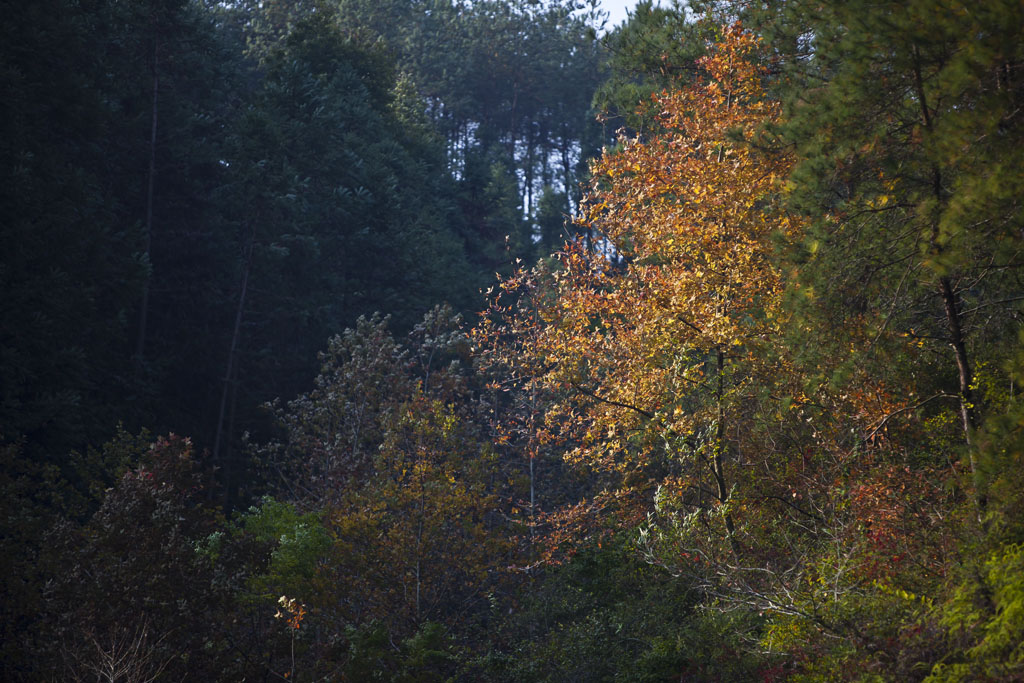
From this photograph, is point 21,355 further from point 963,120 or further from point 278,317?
point 963,120

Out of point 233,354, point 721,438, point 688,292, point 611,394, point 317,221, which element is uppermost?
point 317,221

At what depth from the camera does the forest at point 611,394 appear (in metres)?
7.88

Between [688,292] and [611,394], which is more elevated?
[688,292]

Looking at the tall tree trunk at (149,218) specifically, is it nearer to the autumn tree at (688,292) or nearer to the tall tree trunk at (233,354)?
the tall tree trunk at (233,354)

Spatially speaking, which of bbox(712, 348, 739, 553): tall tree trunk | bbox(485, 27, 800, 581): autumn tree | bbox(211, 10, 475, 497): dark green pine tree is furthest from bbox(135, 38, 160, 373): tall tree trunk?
bbox(712, 348, 739, 553): tall tree trunk

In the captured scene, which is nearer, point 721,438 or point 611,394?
point 721,438

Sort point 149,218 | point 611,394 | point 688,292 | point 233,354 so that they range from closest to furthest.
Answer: point 688,292 < point 611,394 < point 149,218 < point 233,354

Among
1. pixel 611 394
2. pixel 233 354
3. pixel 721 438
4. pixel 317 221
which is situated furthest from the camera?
pixel 317 221

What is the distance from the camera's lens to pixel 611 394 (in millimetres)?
12344

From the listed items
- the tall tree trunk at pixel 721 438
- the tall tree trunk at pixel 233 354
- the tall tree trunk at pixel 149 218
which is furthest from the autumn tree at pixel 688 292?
the tall tree trunk at pixel 149 218

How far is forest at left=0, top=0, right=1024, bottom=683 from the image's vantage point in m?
7.88

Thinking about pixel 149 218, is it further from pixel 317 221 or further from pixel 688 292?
pixel 688 292

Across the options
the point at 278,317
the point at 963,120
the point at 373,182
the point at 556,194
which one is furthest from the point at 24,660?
the point at 556,194

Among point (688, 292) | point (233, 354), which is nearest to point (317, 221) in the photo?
point (233, 354)
